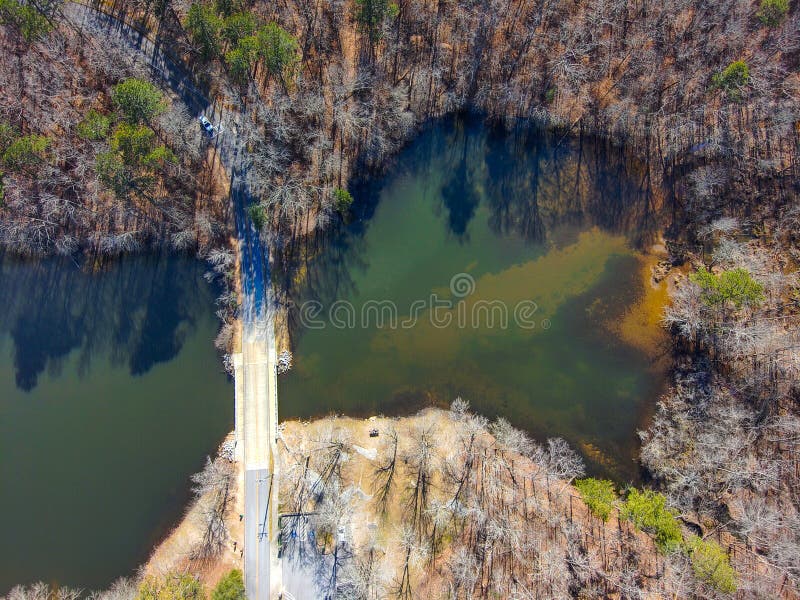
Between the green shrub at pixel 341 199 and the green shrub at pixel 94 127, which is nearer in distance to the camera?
the green shrub at pixel 94 127

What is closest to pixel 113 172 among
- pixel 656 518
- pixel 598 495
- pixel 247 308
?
pixel 247 308

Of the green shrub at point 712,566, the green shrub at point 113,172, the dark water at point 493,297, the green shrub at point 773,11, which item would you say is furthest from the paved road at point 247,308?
the green shrub at point 773,11

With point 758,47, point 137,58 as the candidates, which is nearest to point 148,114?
point 137,58

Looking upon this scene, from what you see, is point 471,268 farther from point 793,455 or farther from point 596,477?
point 793,455

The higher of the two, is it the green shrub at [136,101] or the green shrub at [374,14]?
the green shrub at [374,14]

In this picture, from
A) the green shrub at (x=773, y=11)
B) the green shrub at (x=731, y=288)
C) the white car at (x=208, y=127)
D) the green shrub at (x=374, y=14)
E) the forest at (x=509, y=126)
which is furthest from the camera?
the white car at (x=208, y=127)

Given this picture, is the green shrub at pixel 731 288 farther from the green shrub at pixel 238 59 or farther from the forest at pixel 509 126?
the green shrub at pixel 238 59
